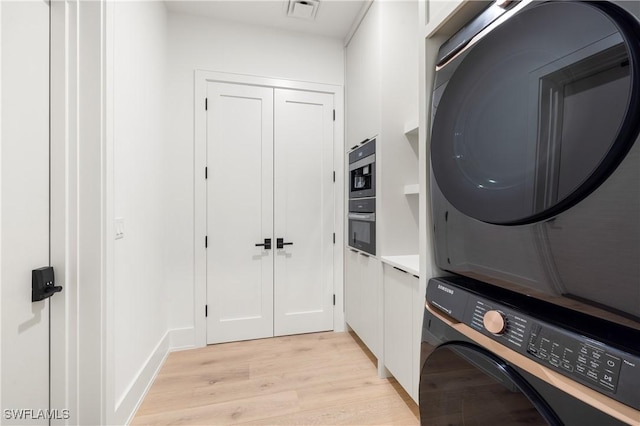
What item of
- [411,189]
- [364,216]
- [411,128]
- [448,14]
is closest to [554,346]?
[448,14]

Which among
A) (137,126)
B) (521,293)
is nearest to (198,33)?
(137,126)

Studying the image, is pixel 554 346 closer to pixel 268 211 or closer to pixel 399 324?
pixel 399 324

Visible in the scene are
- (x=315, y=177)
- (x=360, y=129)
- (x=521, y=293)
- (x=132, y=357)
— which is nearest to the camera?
(x=521, y=293)

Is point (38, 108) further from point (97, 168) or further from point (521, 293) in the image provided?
point (521, 293)

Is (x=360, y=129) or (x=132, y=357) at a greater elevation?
(x=360, y=129)

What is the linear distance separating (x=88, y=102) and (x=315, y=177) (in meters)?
1.77

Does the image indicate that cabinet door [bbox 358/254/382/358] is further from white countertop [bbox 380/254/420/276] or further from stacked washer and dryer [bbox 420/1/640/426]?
stacked washer and dryer [bbox 420/1/640/426]

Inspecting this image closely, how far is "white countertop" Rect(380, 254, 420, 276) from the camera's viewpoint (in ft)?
4.83

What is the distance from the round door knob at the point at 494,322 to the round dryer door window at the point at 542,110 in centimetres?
21

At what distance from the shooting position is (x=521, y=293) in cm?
60

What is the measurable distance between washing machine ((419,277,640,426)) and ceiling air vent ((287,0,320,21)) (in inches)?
96.4

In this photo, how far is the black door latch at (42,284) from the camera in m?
1.05

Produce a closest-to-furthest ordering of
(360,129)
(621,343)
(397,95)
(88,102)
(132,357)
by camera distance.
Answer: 1. (621,343)
2. (88,102)
3. (132,357)
4. (397,95)
5. (360,129)

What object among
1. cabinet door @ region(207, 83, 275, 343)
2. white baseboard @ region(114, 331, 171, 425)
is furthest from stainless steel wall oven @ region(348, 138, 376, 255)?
white baseboard @ region(114, 331, 171, 425)
